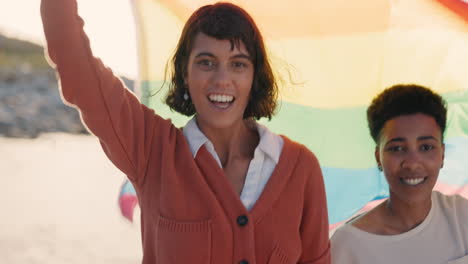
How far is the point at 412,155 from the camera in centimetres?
208

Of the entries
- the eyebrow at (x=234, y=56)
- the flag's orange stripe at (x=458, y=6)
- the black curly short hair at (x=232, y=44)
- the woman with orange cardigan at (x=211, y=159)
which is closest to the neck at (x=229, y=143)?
the woman with orange cardigan at (x=211, y=159)

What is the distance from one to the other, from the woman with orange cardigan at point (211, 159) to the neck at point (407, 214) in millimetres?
419

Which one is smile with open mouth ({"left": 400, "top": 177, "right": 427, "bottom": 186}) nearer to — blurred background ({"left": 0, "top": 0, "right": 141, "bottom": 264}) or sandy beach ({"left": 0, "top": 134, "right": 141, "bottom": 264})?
blurred background ({"left": 0, "top": 0, "right": 141, "bottom": 264})

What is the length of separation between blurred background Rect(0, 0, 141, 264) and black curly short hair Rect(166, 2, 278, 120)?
291 millimetres

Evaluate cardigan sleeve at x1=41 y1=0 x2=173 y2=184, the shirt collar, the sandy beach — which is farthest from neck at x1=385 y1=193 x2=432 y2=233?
the sandy beach

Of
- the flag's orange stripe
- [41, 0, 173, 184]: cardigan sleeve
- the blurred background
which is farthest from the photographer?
the blurred background

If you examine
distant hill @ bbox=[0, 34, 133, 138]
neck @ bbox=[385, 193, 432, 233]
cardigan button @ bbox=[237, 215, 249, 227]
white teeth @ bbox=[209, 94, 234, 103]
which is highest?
white teeth @ bbox=[209, 94, 234, 103]

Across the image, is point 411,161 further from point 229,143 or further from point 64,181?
point 64,181

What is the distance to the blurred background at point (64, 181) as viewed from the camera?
405 centimetres

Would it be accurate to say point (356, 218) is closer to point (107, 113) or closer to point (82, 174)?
point (107, 113)

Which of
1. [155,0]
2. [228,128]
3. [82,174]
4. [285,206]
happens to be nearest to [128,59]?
[155,0]

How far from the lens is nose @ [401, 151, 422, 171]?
6.76 feet

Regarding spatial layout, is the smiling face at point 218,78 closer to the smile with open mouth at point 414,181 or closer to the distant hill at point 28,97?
the smile with open mouth at point 414,181

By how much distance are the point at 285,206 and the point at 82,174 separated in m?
5.28
